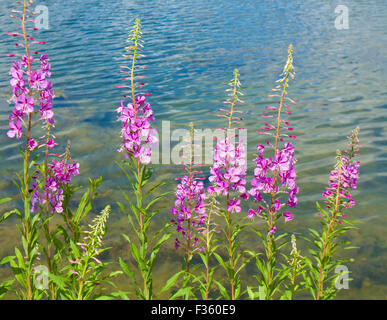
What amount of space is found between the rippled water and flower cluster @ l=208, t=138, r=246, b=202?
2.67 m

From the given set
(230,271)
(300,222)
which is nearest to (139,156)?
(230,271)

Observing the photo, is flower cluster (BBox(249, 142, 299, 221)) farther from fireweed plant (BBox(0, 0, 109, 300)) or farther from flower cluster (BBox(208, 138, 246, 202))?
fireweed plant (BBox(0, 0, 109, 300))

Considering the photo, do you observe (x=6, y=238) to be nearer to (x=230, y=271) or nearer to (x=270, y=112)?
(x=230, y=271)

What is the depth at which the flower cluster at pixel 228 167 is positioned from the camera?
349 centimetres

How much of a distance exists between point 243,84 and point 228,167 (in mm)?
10735

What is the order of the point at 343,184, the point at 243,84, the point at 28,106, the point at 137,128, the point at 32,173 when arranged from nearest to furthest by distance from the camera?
the point at 28,106
the point at 137,128
the point at 32,173
the point at 343,184
the point at 243,84

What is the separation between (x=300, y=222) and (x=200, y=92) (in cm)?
768

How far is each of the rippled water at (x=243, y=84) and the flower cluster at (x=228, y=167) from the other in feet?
8.77

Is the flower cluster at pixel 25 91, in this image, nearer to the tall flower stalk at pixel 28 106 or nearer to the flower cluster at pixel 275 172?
the tall flower stalk at pixel 28 106

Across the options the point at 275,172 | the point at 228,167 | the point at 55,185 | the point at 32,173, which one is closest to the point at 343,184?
the point at 275,172

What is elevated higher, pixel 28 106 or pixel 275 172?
pixel 28 106

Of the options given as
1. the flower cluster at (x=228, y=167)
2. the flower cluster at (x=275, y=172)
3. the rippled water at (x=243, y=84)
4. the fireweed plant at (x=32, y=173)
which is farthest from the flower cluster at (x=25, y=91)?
the rippled water at (x=243, y=84)

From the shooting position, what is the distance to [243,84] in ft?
45.6

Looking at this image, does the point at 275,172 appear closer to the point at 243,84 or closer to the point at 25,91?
the point at 25,91
